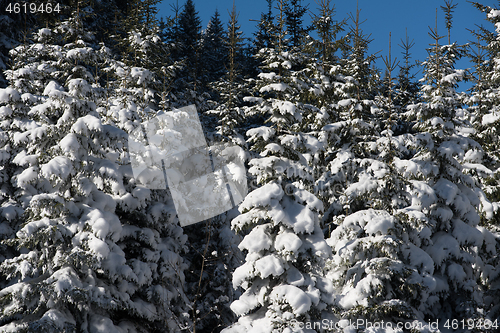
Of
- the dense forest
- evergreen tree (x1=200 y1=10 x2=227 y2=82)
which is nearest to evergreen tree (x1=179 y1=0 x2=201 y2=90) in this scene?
evergreen tree (x1=200 y1=10 x2=227 y2=82)

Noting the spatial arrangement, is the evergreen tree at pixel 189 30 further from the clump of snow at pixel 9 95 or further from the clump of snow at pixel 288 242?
the clump of snow at pixel 288 242

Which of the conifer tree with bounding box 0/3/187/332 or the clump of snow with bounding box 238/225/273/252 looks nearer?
the conifer tree with bounding box 0/3/187/332

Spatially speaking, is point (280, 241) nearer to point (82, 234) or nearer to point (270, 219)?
point (270, 219)

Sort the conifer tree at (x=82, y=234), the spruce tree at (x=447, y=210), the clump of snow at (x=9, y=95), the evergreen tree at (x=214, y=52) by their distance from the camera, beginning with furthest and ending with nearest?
the evergreen tree at (x=214, y=52) → the clump of snow at (x=9, y=95) → the spruce tree at (x=447, y=210) → the conifer tree at (x=82, y=234)

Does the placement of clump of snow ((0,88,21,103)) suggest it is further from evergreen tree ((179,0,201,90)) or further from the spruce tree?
evergreen tree ((179,0,201,90))

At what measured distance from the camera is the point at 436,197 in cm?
1271

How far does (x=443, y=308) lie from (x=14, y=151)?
1773 cm

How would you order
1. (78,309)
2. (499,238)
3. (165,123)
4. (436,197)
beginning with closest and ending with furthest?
1. (78,309)
2. (436,197)
3. (499,238)
4. (165,123)

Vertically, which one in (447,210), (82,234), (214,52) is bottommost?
(447,210)

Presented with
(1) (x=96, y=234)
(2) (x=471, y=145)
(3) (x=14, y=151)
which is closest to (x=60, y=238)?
(1) (x=96, y=234)

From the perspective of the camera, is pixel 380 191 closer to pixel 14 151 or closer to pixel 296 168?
pixel 296 168

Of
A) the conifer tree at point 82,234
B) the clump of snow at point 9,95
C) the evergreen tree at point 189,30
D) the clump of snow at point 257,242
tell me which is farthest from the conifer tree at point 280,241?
the evergreen tree at point 189,30

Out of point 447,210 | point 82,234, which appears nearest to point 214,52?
point 447,210

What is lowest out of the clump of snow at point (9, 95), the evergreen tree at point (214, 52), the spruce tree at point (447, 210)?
the spruce tree at point (447, 210)
